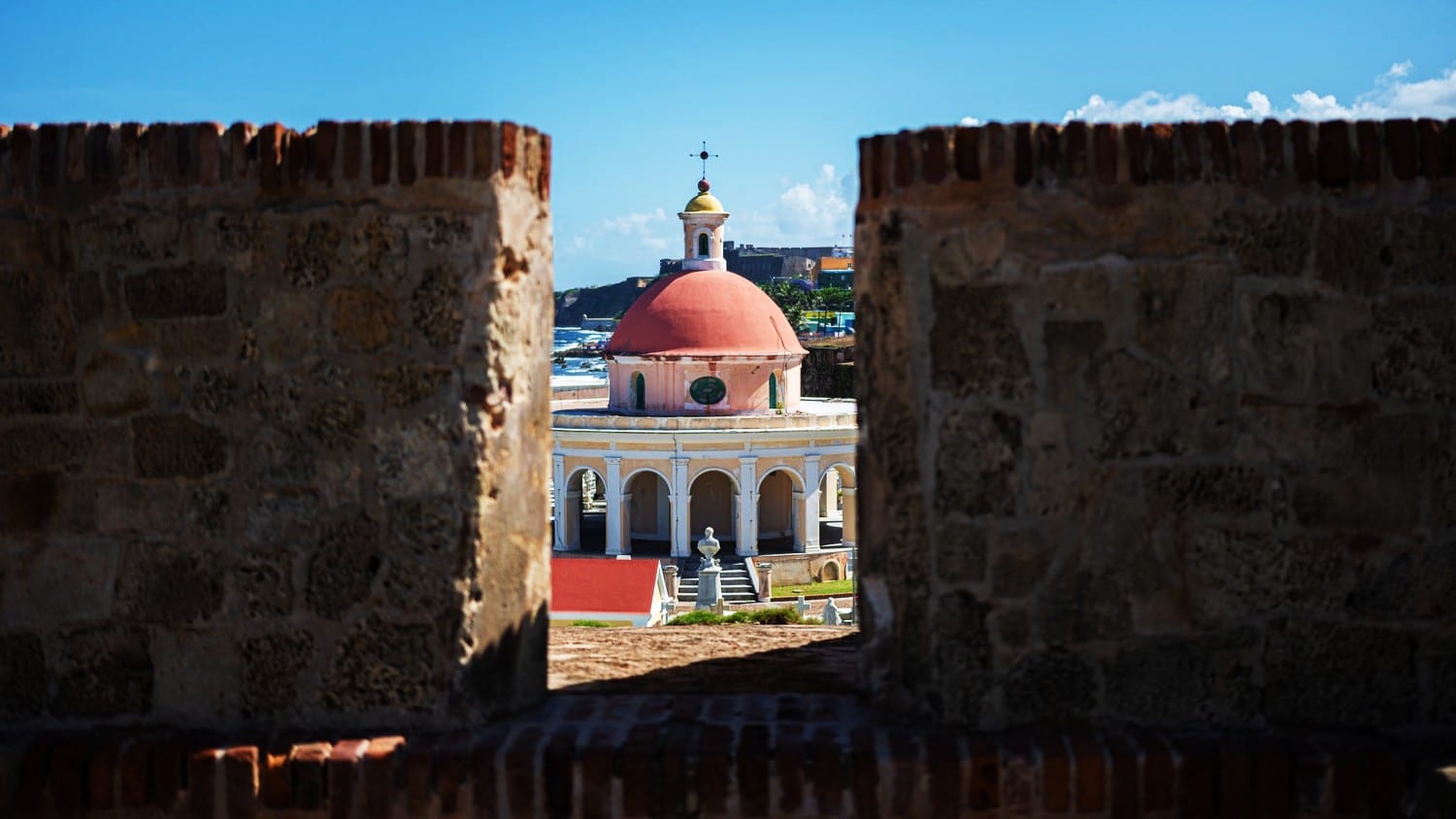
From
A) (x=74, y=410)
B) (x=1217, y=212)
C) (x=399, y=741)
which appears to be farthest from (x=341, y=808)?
(x=1217, y=212)

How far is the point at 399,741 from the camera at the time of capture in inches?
132

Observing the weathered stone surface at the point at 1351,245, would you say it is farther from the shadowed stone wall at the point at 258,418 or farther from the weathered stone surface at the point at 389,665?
the weathered stone surface at the point at 389,665

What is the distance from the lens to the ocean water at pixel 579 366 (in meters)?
53.9

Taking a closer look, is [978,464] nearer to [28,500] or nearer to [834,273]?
[28,500]

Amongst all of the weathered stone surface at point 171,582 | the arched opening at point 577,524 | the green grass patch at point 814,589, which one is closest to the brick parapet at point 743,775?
the weathered stone surface at point 171,582

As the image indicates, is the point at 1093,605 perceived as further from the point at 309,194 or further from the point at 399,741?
the point at 309,194

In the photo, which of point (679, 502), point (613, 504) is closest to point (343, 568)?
point (679, 502)

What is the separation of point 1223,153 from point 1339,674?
4.11 ft

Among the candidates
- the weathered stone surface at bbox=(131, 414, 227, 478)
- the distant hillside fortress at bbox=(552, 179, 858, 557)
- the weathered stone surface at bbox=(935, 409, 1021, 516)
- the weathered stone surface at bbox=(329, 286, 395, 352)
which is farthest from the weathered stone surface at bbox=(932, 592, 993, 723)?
the distant hillside fortress at bbox=(552, 179, 858, 557)

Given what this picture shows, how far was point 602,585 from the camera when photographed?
13430 millimetres

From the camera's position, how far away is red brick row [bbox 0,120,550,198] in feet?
11.0

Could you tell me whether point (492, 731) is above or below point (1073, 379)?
below

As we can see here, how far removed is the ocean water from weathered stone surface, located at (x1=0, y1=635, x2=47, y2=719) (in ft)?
128

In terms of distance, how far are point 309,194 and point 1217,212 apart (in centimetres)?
210
